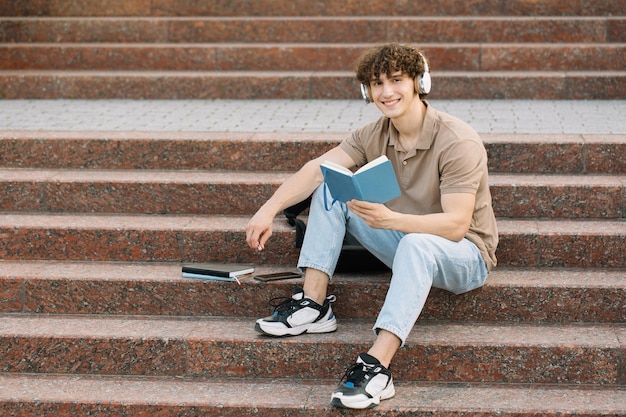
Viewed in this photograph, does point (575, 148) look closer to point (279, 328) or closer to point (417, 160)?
point (417, 160)

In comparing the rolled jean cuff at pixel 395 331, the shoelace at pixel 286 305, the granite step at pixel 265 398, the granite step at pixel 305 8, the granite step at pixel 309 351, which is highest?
the granite step at pixel 305 8

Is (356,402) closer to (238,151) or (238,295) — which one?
(238,295)

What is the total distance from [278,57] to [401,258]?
14.7 ft

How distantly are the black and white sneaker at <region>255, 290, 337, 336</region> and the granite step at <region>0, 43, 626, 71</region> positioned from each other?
160 inches

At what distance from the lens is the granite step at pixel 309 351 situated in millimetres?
4465

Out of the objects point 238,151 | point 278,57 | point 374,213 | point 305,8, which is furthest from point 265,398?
point 305,8

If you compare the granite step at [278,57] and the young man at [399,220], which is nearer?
the young man at [399,220]

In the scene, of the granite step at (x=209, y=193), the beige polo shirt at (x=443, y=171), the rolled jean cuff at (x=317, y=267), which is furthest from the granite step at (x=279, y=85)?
the rolled jean cuff at (x=317, y=267)

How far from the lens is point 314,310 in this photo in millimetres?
4613

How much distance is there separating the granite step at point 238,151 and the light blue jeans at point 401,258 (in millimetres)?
1202

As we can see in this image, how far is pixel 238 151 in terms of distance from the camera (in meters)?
5.86

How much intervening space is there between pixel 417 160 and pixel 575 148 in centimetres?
145

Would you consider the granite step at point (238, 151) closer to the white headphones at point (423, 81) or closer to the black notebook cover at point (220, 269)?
the black notebook cover at point (220, 269)

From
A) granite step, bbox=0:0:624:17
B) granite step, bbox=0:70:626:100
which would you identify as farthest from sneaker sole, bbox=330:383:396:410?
granite step, bbox=0:0:624:17
